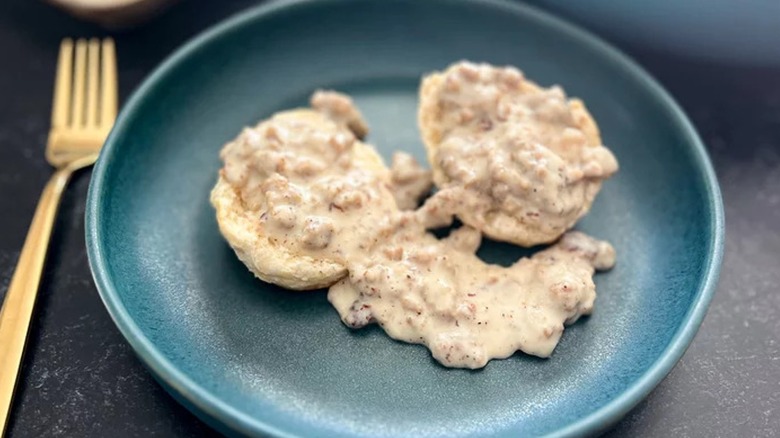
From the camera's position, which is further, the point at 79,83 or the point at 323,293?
the point at 79,83

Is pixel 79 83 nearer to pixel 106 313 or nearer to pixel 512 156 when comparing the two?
pixel 106 313

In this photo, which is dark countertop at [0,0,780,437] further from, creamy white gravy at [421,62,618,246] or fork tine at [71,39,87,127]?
creamy white gravy at [421,62,618,246]

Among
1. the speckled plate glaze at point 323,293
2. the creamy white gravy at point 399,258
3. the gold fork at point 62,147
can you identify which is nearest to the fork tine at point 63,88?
the gold fork at point 62,147

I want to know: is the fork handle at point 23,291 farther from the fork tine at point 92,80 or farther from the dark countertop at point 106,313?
the fork tine at point 92,80

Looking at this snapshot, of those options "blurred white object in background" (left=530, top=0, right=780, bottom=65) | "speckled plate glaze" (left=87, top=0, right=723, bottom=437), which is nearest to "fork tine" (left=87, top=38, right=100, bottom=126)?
"speckled plate glaze" (left=87, top=0, right=723, bottom=437)

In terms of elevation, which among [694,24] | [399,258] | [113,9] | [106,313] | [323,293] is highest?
[694,24]

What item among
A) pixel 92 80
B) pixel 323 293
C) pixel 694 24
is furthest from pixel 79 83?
pixel 694 24

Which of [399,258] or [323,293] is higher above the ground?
[399,258]

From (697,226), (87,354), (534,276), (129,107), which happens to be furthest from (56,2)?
(697,226)

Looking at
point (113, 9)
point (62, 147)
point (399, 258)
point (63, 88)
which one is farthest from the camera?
point (113, 9)
